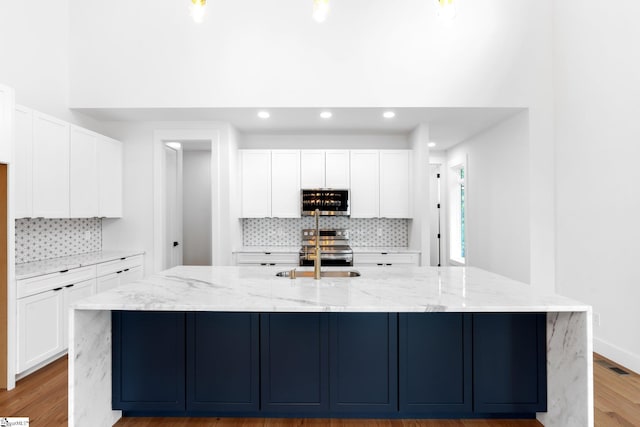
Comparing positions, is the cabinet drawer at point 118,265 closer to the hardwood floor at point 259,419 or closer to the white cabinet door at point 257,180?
the hardwood floor at point 259,419

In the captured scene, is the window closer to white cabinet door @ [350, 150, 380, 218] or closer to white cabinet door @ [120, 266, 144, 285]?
white cabinet door @ [350, 150, 380, 218]

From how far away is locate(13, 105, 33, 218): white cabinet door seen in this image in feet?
9.57

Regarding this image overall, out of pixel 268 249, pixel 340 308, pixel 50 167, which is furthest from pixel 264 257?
pixel 340 308

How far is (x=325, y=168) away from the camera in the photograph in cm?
509

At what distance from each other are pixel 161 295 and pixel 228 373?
2.11 ft

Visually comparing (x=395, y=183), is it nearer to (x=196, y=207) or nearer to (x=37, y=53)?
(x=196, y=207)

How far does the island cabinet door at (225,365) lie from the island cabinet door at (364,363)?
0.49 metres

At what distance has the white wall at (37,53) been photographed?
3.26m

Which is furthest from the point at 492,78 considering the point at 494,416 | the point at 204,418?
the point at 204,418

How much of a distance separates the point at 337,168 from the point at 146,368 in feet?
11.8

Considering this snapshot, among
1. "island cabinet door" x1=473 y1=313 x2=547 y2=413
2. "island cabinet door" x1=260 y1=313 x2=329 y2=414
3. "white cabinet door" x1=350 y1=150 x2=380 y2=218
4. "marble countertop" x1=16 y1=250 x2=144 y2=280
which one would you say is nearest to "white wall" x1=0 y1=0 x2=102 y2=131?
"marble countertop" x1=16 y1=250 x2=144 y2=280

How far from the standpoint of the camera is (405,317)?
6.98ft

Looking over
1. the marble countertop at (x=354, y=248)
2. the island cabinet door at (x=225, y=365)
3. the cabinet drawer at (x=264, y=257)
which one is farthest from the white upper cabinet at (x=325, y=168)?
the island cabinet door at (x=225, y=365)

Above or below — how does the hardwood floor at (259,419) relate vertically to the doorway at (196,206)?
below
